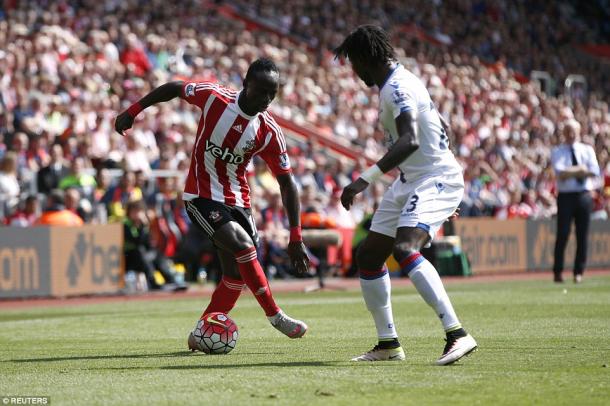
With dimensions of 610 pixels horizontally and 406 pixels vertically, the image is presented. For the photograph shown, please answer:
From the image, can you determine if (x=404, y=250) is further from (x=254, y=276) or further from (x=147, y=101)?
(x=147, y=101)

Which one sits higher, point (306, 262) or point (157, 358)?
point (306, 262)

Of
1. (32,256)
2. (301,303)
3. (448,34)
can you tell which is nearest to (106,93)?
(32,256)

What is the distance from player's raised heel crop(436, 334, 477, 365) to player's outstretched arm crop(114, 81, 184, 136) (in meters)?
3.21

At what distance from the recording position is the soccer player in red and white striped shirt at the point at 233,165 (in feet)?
34.1

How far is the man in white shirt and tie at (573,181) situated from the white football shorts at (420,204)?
1069 centimetres

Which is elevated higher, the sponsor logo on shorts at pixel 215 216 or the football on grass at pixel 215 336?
the sponsor logo on shorts at pixel 215 216

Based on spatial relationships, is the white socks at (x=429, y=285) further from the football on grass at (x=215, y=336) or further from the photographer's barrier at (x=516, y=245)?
the photographer's barrier at (x=516, y=245)

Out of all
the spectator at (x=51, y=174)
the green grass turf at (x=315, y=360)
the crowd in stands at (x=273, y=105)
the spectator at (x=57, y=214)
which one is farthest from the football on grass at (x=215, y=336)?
the spectator at (x=51, y=174)

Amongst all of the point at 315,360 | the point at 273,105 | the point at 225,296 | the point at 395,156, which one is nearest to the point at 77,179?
the point at 273,105

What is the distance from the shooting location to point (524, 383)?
772 centimetres

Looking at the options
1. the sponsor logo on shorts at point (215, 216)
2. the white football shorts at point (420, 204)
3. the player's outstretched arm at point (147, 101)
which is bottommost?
the sponsor logo on shorts at point (215, 216)

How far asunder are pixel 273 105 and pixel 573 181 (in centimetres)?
1152

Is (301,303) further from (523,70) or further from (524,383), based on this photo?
(523,70)

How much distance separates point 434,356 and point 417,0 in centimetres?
3689
